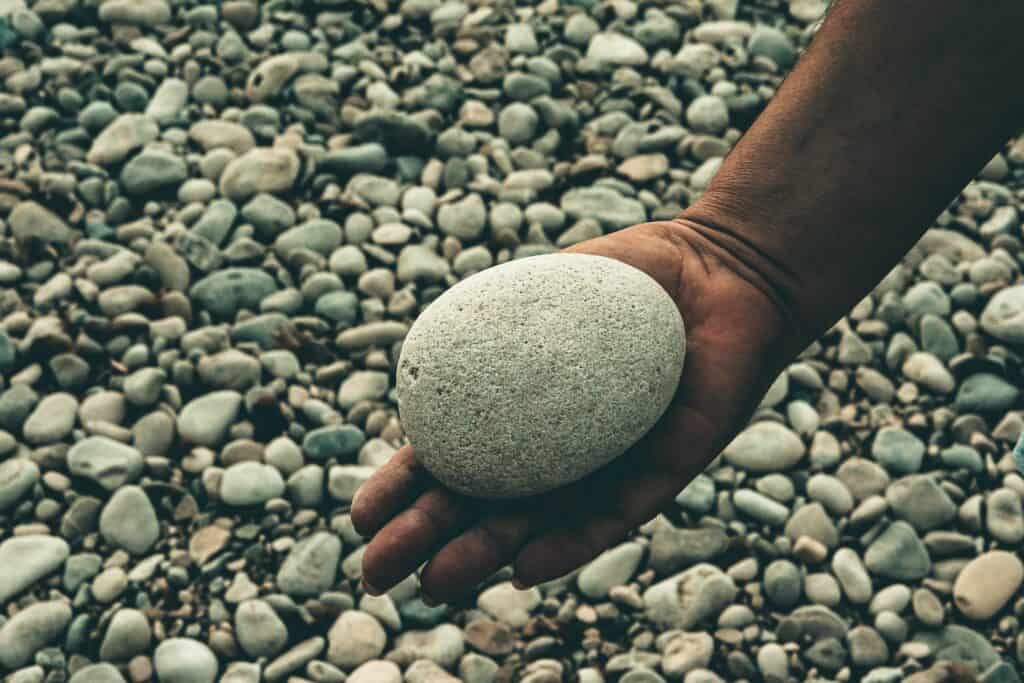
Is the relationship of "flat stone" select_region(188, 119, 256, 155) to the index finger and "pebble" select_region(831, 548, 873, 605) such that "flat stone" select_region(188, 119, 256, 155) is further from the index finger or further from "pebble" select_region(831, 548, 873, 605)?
"pebble" select_region(831, 548, 873, 605)

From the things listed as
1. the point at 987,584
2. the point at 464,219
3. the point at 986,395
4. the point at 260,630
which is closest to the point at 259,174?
the point at 464,219

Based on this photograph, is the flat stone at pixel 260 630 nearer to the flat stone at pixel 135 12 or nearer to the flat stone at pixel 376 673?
the flat stone at pixel 376 673

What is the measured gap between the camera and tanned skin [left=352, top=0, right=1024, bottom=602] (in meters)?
1.73

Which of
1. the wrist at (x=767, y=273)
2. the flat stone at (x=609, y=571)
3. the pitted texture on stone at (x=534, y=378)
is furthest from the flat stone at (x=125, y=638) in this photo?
the wrist at (x=767, y=273)

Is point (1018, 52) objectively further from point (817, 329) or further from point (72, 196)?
point (72, 196)

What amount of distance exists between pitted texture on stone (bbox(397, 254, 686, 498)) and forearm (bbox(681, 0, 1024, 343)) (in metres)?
0.36

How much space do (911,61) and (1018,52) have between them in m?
0.17

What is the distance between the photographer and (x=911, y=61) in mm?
1779

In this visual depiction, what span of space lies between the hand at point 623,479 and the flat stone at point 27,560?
2.81 ft

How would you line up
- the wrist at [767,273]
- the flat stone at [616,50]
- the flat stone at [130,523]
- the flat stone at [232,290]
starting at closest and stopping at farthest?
A: the wrist at [767,273] < the flat stone at [130,523] < the flat stone at [232,290] < the flat stone at [616,50]

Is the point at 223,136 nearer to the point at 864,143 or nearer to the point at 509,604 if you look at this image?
the point at 509,604

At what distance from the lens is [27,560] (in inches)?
87.9

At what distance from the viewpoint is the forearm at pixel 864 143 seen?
1.74 meters

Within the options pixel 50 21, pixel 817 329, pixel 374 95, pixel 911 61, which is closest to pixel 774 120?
pixel 911 61
